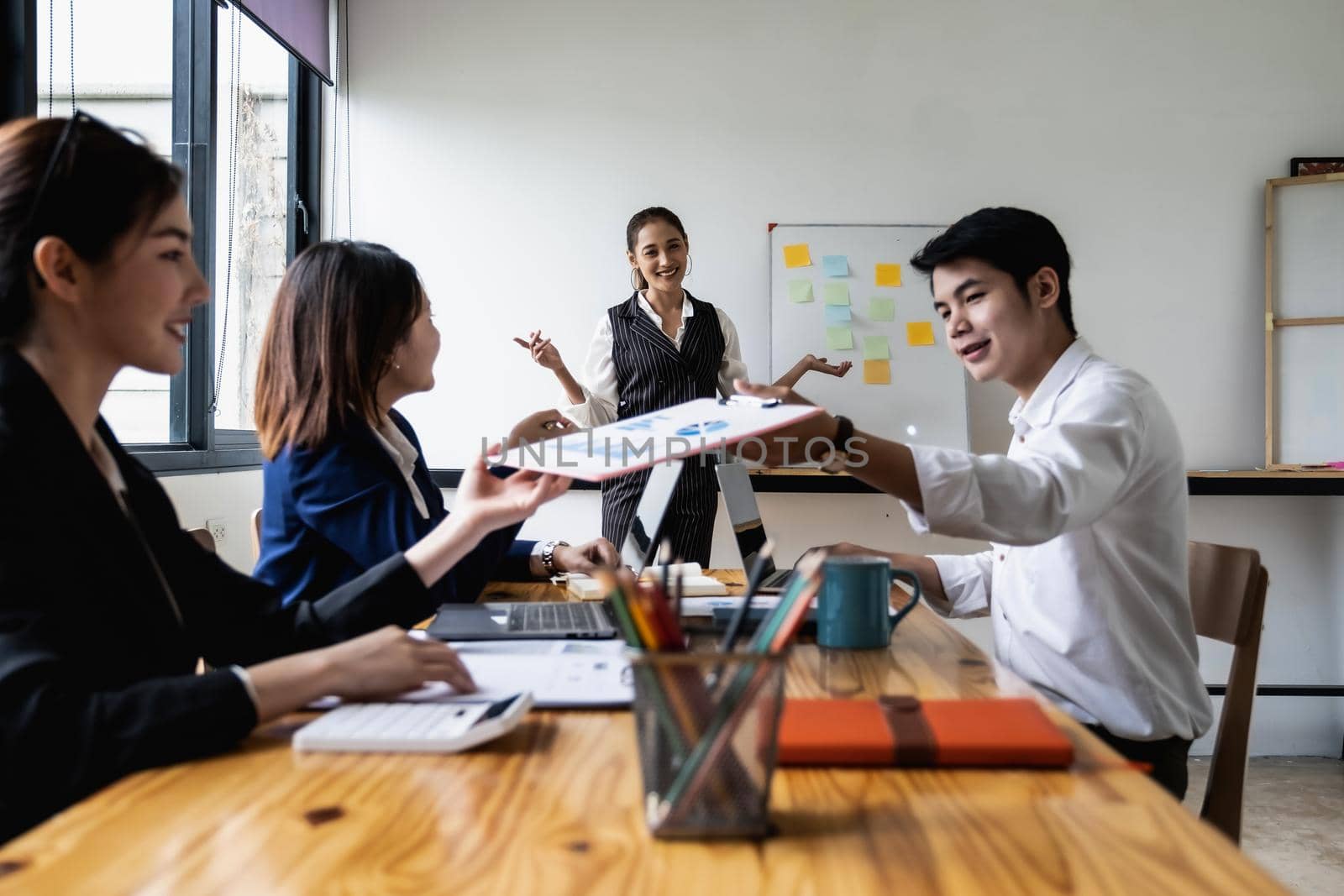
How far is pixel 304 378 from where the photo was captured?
63.4 inches

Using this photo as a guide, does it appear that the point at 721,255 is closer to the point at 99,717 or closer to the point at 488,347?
the point at 488,347

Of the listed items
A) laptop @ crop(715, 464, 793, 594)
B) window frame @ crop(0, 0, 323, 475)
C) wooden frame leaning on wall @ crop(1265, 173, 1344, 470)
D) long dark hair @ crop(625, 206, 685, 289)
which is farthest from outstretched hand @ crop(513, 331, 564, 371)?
wooden frame leaning on wall @ crop(1265, 173, 1344, 470)

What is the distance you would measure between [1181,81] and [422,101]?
8.37ft

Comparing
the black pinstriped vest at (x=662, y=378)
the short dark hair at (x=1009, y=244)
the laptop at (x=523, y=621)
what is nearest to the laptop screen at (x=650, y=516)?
the laptop at (x=523, y=621)

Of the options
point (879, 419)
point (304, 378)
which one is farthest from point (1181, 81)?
point (304, 378)

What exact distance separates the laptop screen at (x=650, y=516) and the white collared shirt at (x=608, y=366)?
128 centimetres

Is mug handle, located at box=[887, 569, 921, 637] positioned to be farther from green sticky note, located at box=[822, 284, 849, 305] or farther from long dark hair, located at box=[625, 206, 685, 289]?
green sticky note, located at box=[822, 284, 849, 305]

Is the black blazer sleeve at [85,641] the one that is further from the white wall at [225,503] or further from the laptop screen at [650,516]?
the white wall at [225,503]

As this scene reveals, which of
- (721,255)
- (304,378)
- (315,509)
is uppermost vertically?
(721,255)

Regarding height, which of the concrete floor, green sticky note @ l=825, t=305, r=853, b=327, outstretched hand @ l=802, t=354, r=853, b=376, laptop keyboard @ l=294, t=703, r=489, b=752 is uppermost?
green sticky note @ l=825, t=305, r=853, b=327

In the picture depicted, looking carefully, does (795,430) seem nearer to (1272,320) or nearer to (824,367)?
(824,367)

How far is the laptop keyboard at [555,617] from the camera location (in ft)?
4.12

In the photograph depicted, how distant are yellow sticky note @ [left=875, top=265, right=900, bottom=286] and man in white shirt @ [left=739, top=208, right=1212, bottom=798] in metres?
2.05

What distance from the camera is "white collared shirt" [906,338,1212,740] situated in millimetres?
1294
